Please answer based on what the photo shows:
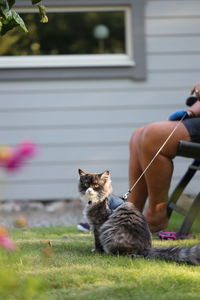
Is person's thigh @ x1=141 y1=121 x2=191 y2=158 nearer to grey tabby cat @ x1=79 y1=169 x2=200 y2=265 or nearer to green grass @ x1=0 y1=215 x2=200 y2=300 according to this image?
grey tabby cat @ x1=79 y1=169 x2=200 y2=265

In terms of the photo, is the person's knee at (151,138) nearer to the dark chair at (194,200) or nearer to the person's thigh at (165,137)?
the person's thigh at (165,137)

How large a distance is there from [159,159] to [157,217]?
0.40 meters

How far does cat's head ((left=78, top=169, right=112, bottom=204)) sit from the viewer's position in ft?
11.7

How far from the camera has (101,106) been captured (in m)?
6.44

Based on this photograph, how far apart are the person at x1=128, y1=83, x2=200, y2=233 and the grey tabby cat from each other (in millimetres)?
613

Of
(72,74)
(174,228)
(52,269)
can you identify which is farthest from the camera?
(72,74)

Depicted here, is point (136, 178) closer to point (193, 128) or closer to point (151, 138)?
point (151, 138)

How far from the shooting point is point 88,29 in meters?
6.54

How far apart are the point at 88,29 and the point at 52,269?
12.9ft

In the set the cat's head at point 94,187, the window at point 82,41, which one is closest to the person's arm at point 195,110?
the cat's head at point 94,187

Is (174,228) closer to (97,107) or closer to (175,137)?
(175,137)

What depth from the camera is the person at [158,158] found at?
13.6ft

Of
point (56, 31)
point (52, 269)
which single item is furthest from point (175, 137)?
point (56, 31)

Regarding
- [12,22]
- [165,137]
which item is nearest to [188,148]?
[165,137]
